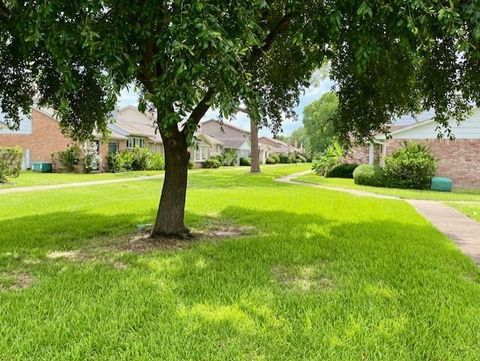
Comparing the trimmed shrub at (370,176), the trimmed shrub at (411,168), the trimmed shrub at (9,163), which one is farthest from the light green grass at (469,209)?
the trimmed shrub at (9,163)

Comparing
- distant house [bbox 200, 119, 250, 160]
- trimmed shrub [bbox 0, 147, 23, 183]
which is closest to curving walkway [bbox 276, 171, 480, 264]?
trimmed shrub [bbox 0, 147, 23, 183]

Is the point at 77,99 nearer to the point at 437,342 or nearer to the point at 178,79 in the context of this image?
the point at 178,79

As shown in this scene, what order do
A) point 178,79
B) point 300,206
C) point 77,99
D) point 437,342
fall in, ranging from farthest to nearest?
point 300,206, point 77,99, point 178,79, point 437,342

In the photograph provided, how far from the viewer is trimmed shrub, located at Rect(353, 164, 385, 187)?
23125 mm

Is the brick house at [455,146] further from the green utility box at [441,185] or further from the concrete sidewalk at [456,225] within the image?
the concrete sidewalk at [456,225]

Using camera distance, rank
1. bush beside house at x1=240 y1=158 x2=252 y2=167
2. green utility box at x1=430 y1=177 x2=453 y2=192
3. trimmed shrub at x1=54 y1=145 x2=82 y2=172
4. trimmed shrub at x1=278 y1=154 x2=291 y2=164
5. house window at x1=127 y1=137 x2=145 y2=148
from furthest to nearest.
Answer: trimmed shrub at x1=278 y1=154 x2=291 y2=164
bush beside house at x1=240 y1=158 x2=252 y2=167
house window at x1=127 y1=137 x2=145 y2=148
trimmed shrub at x1=54 y1=145 x2=82 y2=172
green utility box at x1=430 y1=177 x2=453 y2=192

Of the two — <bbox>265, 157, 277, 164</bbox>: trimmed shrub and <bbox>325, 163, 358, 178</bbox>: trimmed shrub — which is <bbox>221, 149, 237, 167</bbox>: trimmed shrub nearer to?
<bbox>265, 157, 277, 164</bbox>: trimmed shrub

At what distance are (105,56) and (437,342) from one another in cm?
413

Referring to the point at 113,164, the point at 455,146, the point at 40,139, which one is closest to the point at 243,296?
the point at 455,146

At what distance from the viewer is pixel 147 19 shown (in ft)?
16.4

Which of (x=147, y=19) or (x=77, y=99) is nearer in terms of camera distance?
(x=147, y=19)

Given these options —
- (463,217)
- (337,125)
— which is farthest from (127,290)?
(463,217)

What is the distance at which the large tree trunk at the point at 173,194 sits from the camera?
7.80m

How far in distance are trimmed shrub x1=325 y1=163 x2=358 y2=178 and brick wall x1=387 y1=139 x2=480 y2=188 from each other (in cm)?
664
